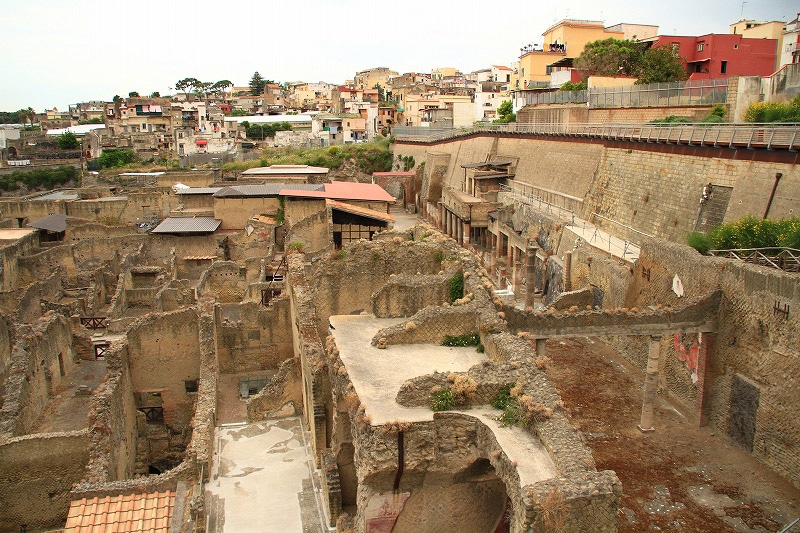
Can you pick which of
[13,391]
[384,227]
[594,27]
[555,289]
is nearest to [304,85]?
[594,27]

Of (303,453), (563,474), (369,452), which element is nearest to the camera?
(563,474)

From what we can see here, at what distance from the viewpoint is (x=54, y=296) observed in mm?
26141

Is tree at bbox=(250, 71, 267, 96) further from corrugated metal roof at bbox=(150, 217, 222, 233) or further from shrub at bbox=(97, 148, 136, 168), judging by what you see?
corrugated metal roof at bbox=(150, 217, 222, 233)

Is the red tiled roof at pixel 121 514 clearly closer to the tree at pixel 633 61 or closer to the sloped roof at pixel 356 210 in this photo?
the sloped roof at pixel 356 210

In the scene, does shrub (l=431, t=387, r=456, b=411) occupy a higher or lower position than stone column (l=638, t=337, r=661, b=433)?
higher

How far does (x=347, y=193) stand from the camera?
33.8 meters

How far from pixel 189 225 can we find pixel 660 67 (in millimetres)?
28242

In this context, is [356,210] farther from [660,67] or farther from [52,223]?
[660,67]

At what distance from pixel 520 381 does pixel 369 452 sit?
2.28 m

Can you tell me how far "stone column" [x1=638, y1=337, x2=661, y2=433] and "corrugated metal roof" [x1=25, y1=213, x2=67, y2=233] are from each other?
32.1m

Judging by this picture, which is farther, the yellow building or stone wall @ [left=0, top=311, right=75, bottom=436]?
the yellow building

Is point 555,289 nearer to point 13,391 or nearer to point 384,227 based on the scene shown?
point 384,227

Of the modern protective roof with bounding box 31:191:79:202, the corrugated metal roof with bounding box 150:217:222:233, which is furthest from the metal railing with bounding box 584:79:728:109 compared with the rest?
the modern protective roof with bounding box 31:191:79:202

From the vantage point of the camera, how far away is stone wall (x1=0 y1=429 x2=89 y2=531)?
40.4 feet
